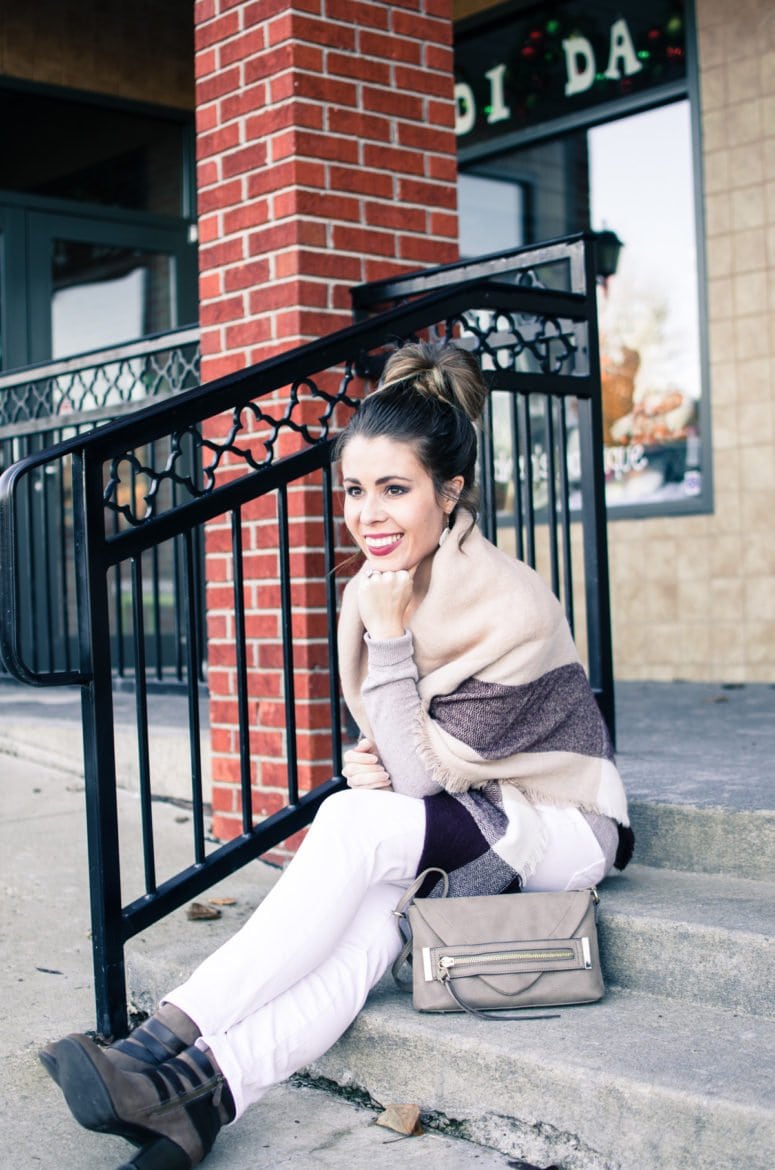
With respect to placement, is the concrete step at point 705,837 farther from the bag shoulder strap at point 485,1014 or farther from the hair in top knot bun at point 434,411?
the hair in top knot bun at point 434,411

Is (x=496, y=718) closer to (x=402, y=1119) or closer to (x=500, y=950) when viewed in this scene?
(x=500, y=950)

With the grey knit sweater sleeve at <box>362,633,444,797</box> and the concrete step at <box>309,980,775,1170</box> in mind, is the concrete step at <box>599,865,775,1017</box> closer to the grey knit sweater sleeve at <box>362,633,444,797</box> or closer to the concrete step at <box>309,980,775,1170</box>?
the concrete step at <box>309,980,775,1170</box>

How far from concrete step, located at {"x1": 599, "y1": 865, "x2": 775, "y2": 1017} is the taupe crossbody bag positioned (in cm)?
17

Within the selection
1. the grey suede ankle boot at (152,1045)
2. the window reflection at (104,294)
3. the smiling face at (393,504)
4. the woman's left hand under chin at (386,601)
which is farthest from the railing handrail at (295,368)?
the window reflection at (104,294)

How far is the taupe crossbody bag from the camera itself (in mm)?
2574

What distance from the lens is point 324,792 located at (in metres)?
3.36

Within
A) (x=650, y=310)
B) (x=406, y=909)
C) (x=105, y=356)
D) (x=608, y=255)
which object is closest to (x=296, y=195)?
(x=105, y=356)

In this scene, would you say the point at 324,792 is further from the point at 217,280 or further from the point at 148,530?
the point at 217,280

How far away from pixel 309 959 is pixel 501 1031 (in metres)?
0.38

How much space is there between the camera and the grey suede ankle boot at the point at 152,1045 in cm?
237

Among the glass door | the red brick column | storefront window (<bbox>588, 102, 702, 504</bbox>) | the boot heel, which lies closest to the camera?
the boot heel

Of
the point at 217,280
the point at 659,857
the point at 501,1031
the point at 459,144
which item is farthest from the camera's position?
the point at 459,144

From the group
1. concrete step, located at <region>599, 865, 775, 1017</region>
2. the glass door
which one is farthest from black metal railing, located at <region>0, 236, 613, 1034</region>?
the glass door

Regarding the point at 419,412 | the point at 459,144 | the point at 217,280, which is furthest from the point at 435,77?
the point at 459,144
